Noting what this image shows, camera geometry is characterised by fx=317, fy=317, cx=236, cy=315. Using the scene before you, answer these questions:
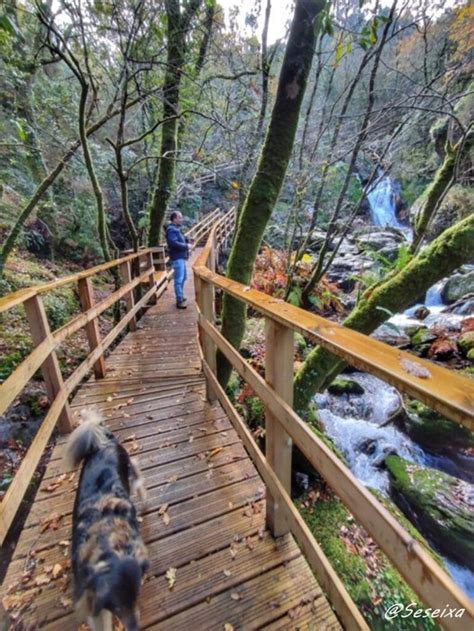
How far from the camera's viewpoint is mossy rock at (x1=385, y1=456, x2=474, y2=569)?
11.6 ft

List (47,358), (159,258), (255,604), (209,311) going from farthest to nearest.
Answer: (159,258)
(209,311)
(47,358)
(255,604)

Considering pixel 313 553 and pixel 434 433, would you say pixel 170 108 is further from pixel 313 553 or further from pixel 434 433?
pixel 434 433

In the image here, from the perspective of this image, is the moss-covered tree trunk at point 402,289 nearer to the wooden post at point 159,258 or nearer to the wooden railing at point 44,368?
the wooden railing at point 44,368

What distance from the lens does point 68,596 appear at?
1562 mm

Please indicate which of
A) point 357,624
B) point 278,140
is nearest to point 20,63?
point 278,140

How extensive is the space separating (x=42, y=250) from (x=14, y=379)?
9.44m

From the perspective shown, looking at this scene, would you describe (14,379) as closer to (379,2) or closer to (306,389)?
(306,389)

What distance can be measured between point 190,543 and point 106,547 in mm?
665

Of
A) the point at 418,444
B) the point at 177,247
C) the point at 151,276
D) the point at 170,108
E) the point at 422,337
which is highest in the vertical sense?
the point at 170,108

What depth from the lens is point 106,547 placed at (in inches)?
52.7

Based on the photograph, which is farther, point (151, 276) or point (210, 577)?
point (151, 276)

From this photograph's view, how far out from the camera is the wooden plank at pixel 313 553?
121 cm

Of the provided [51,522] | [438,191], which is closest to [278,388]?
[51,522]

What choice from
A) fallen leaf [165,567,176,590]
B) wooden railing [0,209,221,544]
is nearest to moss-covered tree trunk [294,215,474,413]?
fallen leaf [165,567,176,590]
